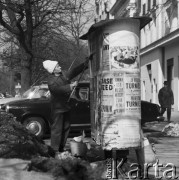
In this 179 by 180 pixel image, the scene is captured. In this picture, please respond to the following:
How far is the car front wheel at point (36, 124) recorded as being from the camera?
13420 mm

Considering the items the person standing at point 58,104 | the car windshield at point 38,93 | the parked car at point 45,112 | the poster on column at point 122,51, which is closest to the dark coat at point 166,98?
the car windshield at point 38,93

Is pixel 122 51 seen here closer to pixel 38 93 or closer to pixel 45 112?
pixel 45 112

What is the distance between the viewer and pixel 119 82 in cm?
684

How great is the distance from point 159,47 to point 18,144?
27.4 metres

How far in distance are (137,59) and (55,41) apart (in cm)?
2120

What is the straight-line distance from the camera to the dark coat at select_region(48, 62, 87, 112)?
25.4 ft

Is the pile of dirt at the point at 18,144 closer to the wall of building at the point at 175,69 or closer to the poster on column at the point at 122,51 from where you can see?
the poster on column at the point at 122,51

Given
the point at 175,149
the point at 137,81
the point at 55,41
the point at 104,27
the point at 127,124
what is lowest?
the point at 175,149

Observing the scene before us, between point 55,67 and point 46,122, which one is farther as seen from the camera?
point 46,122

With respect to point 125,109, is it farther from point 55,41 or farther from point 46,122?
point 55,41

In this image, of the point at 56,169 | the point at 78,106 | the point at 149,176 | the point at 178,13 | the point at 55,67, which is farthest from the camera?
the point at 178,13

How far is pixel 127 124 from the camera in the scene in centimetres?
686

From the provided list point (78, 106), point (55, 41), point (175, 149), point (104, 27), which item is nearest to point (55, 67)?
point (104, 27)

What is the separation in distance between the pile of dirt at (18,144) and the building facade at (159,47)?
663 inches
